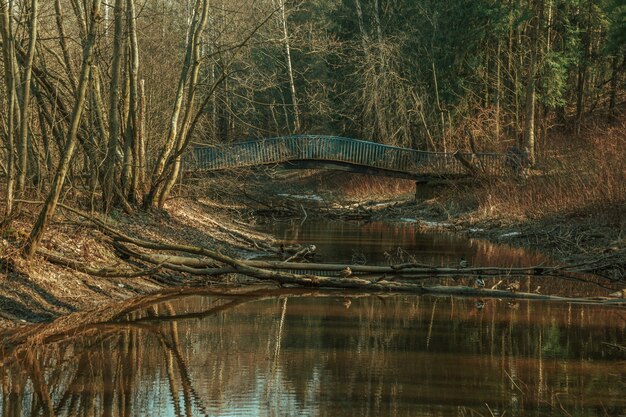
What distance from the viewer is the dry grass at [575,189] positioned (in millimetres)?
20578

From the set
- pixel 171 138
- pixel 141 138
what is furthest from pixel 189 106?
pixel 141 138

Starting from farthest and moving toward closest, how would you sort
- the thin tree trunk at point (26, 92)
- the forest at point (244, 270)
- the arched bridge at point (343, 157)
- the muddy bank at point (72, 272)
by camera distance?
the arched bridge at point (343, 157) → the thin tree trunk at point (26, 92) → the muddy bank at point (72, 272) → the forest at point (244, 270)

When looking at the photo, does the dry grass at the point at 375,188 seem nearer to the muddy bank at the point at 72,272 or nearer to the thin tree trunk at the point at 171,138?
the thin tree trunk at the point at 171,138

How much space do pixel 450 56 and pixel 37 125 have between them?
2989 centimetres

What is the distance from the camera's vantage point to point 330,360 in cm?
958

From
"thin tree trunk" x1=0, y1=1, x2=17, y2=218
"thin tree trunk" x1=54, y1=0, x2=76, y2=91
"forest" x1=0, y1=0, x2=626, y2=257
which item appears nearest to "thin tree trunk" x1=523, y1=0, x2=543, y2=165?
"forest" x1=0, y1=0, x2=626, y2=257

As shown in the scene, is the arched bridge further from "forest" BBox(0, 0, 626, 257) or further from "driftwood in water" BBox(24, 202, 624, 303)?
"driftwood in water" BBox(24, 202, 624, 303)

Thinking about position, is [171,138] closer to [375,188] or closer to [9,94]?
[9,94]

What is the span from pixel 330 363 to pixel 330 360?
16 centimetres

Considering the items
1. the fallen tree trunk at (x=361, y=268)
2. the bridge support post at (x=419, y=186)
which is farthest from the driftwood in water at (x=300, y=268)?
the bridge support post at (x=419, y=186)

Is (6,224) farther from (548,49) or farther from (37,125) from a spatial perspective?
(548,49)

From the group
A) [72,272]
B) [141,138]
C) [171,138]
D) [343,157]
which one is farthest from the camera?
[343,157]

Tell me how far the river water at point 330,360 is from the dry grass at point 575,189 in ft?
25.5

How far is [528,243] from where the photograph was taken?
901 inches
